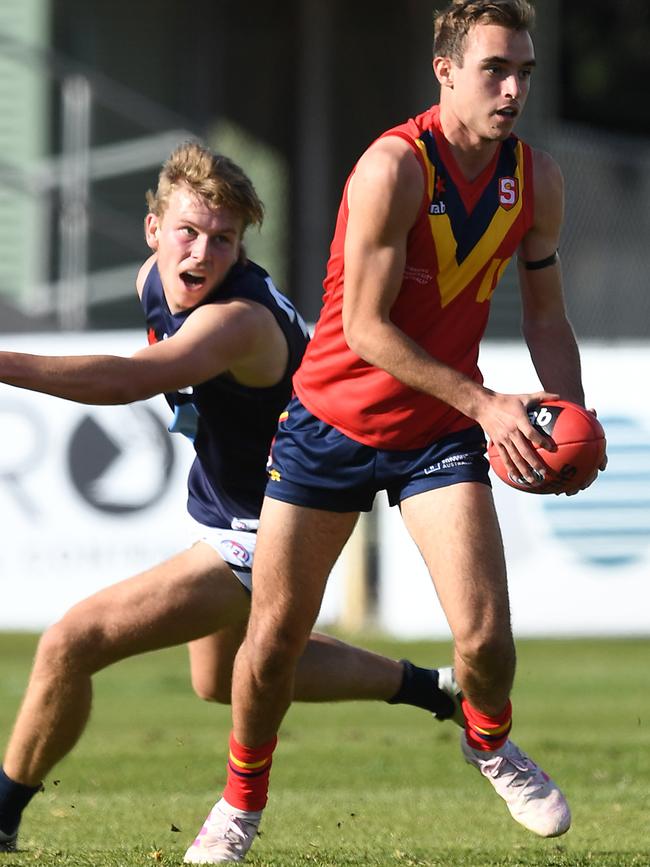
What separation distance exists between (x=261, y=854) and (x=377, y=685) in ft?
2.89

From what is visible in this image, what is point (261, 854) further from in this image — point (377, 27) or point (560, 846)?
point (377, 27)

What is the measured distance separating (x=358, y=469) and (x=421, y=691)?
1.38 metres

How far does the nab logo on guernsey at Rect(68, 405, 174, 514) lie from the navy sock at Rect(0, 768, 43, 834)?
24.9 feet

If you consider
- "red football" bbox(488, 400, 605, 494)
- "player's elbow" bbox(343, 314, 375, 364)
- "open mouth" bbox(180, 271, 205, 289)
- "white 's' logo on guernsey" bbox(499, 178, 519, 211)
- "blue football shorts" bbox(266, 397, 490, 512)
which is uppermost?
"white 's' logo on guernsey" bbox(499, 178, 519, 211)

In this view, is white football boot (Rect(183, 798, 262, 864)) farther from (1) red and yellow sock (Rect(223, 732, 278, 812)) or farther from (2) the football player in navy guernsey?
(2) the football player in navy guernsey

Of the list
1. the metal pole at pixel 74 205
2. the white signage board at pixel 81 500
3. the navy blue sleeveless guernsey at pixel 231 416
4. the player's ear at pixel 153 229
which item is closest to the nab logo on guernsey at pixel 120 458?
the white signage board at pixel 81 500

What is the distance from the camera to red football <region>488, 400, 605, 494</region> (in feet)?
16.9

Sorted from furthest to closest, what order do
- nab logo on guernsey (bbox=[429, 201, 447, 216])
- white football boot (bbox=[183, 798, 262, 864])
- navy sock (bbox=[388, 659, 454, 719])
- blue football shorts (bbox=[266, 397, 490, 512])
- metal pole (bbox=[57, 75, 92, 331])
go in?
1. metal pole (bbox=[57, 75, 92, 331])
2. navy sock (bbox=[388, 659, 454, 719])
3. white football boot (bbox=[183, 798, 262, 864])
4. blue football shorts (bbox=[266, 397, 490, 512])
5. nab logo on guernsey (bbox=[429, 201, 447, 216])

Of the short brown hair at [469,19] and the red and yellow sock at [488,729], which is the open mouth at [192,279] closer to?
the short brown hair at [469,19]

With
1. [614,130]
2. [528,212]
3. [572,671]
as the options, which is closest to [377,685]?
[528,212]

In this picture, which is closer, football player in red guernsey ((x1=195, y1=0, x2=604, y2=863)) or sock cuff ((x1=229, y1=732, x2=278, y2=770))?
football player in red guernsey ((x1=195, y1=0, x2=604, y2=863))

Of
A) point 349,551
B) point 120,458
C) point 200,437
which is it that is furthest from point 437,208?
point 120,458

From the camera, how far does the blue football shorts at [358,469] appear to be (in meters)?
5.39

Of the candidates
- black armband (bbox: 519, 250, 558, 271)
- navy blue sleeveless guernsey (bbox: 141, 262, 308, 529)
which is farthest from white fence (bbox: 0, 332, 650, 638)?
black armband (bbox: 519, 250, 558, 271)
